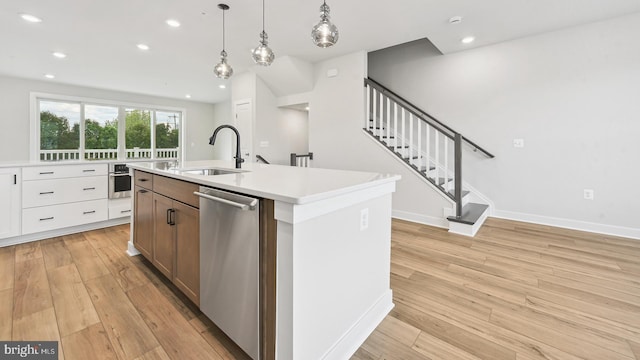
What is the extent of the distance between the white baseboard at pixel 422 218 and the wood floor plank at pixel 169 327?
3.14 meters

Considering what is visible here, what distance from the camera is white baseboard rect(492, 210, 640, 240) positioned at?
128 inches

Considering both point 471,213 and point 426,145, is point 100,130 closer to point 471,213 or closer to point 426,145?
point 426,145

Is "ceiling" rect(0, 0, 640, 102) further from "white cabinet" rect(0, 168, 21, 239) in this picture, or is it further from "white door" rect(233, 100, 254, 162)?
"white cabinet" rect(0, 168, 21, 239)

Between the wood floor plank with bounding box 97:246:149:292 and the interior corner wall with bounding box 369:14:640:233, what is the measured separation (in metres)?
4.49

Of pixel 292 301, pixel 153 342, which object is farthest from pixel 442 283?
pixel 153 342

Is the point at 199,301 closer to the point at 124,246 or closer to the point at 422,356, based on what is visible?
the point at 422,356

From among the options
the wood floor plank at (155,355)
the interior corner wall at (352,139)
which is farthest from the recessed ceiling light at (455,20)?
the wood floor plank at (155,355)

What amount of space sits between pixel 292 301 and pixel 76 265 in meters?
2.52

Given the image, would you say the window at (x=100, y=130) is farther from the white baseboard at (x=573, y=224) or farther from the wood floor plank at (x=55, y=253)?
the white baseboard at (x=573, y=224)

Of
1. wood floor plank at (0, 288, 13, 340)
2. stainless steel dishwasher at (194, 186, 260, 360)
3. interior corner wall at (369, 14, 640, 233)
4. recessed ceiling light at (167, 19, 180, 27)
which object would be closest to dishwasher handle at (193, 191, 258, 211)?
stainless steel dishwasher at (194, 186, 260, 360)

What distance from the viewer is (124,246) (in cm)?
293

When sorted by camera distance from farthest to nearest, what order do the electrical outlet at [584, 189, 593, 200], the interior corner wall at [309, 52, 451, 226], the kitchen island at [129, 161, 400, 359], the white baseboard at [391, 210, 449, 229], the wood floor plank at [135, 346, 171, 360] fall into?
the interior corner wall at [309, 52, 451, 226] < the white baseboard at [391, 210, 449, 229] < the electrical outlet at [584, 189, 593, 200] < the wood floor plank at [135, 346, 171, 360] < the kitchen island at [129, 161, 400, 359]

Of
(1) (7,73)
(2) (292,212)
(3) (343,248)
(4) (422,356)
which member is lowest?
(4) (422,356)

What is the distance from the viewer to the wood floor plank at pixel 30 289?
5.82 feet
